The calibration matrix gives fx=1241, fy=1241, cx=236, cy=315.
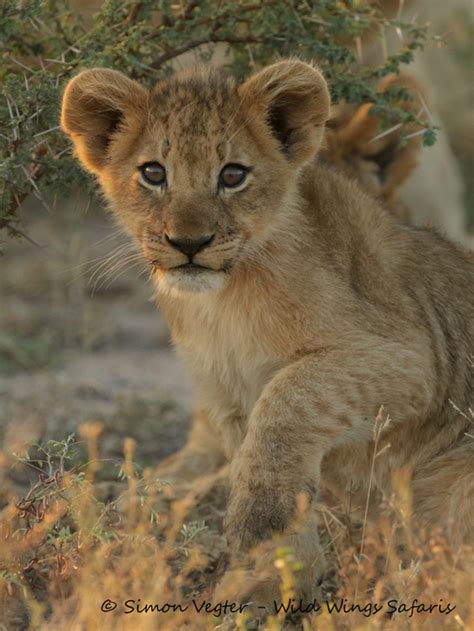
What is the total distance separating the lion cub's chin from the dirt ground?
1.36 meters

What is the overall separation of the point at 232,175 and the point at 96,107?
2.09ft

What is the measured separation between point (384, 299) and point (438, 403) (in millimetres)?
453

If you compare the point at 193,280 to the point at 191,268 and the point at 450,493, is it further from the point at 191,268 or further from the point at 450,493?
the point at 450,493

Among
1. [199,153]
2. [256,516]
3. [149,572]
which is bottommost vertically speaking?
[149,572]

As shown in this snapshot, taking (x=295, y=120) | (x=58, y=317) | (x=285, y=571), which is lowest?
(x=58, y=317)

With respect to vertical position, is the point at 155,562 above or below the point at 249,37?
below

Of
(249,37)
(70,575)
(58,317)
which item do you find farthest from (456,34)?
(70,575)

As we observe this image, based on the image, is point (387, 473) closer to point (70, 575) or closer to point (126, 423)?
point (70, 575)

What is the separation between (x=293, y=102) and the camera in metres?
4.61

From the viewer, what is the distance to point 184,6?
5332 mm

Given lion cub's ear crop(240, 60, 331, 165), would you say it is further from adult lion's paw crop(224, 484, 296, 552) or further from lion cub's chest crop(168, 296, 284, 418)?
adult lion's paw crop(224, 484, 296, 552)

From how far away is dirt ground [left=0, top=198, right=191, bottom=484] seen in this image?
7023mm

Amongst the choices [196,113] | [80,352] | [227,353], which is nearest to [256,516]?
[227,353]

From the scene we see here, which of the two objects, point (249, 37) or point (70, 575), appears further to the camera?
point (249, 37)
